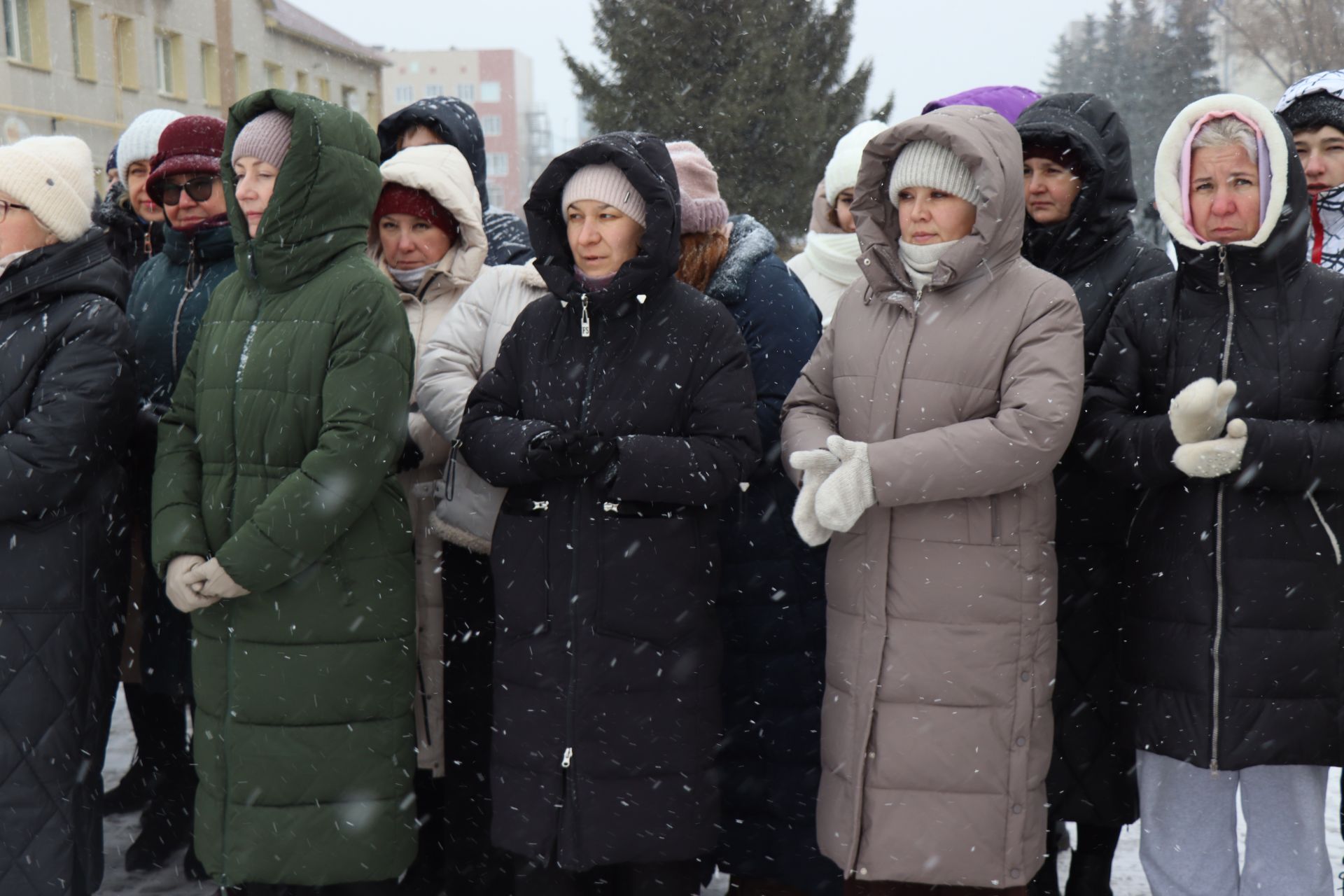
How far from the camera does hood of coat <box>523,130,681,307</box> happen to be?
313 centimetres

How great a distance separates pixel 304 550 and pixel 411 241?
1100mm

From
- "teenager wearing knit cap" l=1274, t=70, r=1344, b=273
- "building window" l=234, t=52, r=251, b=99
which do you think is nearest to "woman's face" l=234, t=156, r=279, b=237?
"teenager wearing knit cap" l=1274, t=70, r=1344, b=273

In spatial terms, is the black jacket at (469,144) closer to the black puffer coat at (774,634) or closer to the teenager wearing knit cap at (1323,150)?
the black puffer coat at (774,634)

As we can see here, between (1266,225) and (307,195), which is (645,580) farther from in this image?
(1266,225)

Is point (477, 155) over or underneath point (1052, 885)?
over

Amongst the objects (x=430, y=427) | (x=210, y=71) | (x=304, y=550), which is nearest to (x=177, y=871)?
(x=304, y=550)

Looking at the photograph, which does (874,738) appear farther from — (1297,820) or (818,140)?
(818,140)

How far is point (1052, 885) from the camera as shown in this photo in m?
3.67

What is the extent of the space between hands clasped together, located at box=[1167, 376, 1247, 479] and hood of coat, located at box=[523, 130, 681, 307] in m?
1.21

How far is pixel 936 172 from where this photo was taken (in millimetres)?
3100

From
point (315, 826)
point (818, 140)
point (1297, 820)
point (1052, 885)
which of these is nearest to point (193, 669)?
point (315, 826)

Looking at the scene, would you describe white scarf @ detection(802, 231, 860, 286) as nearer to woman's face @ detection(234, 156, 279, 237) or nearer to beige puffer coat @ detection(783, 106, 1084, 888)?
beige puffer coat @ detection(783, 106, 1084, 888)

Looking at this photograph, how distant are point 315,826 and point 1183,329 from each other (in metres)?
2.38

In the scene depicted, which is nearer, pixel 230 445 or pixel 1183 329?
pixel 1183 329
